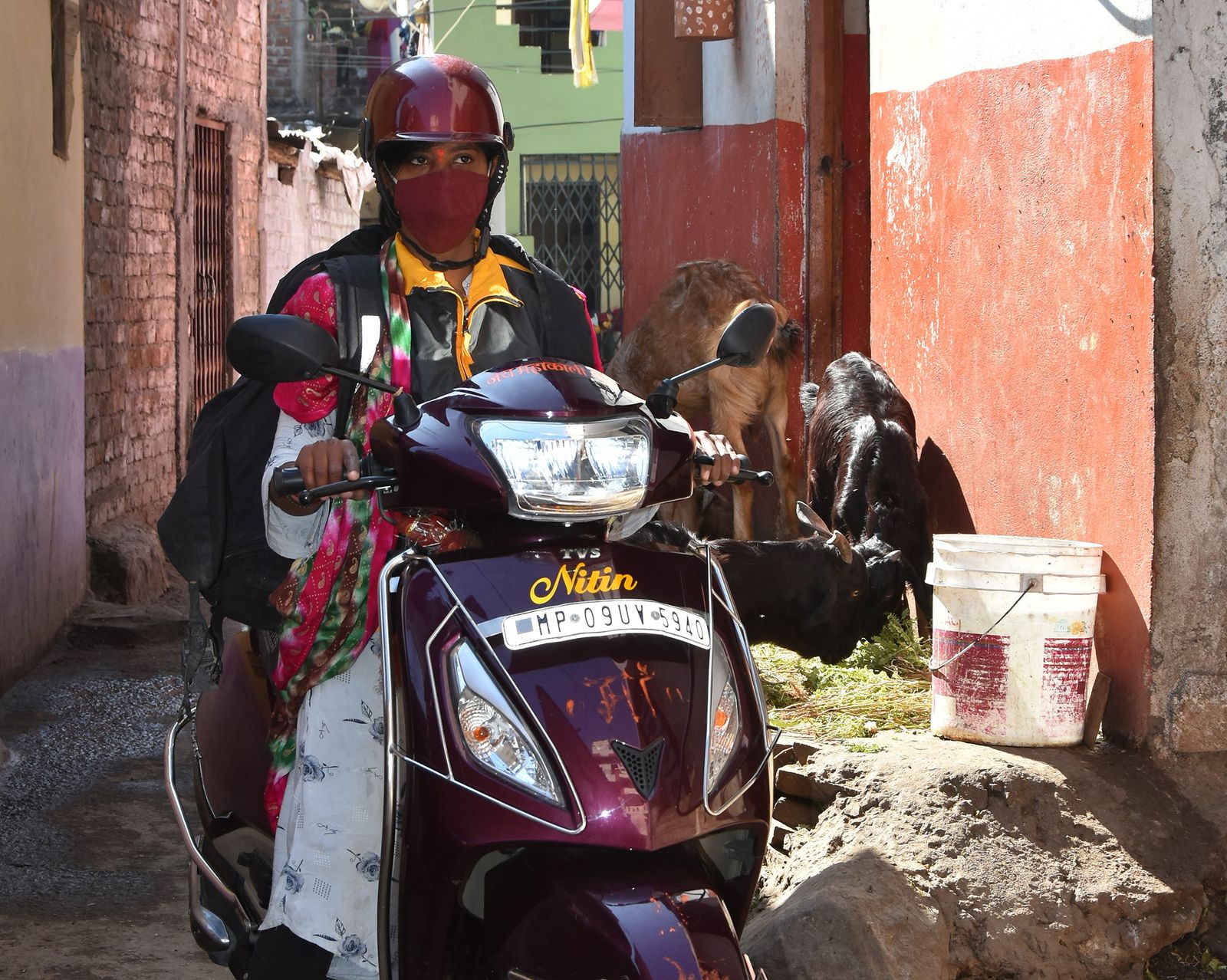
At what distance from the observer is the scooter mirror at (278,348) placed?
233 cm

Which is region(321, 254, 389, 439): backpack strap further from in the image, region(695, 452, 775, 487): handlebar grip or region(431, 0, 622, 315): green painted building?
region(431, 0, 622, 315): green painted building

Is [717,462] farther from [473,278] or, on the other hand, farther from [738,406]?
[738,406]

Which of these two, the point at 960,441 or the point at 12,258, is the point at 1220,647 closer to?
the point at 960,441

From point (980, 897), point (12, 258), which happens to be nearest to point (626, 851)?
point (980, 897)

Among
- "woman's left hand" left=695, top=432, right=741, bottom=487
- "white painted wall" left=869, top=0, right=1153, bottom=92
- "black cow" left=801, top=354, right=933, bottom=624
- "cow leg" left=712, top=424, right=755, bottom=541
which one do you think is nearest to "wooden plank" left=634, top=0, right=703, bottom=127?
"cow leg" left=712, top=424, right=755, bottom=541

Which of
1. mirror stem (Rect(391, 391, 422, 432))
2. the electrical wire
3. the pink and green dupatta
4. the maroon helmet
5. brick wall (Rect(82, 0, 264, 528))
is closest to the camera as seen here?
mirror stem (Rect(391, 391, 422, 432))

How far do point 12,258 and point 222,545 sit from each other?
4564mm

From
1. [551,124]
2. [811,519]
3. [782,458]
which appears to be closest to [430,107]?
[811,519]

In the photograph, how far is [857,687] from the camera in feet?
18.0

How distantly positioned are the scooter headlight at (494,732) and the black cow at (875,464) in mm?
3901

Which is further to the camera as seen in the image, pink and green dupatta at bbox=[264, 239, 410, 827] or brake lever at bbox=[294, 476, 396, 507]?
pink and green dupatta at bbox=[264, 239, 410, 827]

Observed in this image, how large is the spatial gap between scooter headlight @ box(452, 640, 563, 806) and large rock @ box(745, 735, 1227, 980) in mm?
1655

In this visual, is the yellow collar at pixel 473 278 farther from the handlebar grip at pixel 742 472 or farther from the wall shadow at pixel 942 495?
the wall shadow at pixel 942 495

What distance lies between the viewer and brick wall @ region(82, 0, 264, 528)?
8945 mm
